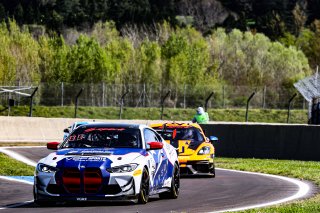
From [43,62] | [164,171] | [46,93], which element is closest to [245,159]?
[164,171]

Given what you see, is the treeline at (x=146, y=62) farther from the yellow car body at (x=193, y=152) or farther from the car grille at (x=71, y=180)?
the car grille at (x=71, y=180)

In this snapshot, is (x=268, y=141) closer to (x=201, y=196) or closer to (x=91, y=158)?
(x=201, y=196)

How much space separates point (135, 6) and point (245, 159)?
117948 mm

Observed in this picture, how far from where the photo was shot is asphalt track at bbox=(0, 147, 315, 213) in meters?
15.2

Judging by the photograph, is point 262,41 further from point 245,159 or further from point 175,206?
point 175,206

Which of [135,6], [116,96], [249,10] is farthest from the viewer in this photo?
[249,10]

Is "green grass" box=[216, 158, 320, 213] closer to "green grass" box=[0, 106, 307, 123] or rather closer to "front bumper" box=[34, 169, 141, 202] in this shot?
"front bumper" box=[34, 169, 141, 202]

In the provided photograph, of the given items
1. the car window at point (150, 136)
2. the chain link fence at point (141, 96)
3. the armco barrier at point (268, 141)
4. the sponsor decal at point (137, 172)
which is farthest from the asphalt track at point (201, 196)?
the chain link fence at point (141, 96)

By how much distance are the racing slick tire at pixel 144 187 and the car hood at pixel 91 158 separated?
0.29 metres

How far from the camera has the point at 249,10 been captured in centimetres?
→ 16438

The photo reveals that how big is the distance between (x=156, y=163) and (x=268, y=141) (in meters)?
16.9

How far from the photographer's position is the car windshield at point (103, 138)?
16.2 m

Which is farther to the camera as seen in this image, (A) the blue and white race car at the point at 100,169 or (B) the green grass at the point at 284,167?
(B) the green grass at the point at 284,167

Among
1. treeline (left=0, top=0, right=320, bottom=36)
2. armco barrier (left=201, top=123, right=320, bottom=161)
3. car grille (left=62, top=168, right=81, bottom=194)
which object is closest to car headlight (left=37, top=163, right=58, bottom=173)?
car grille (left=62, top=168, right=81, bottom=194)
